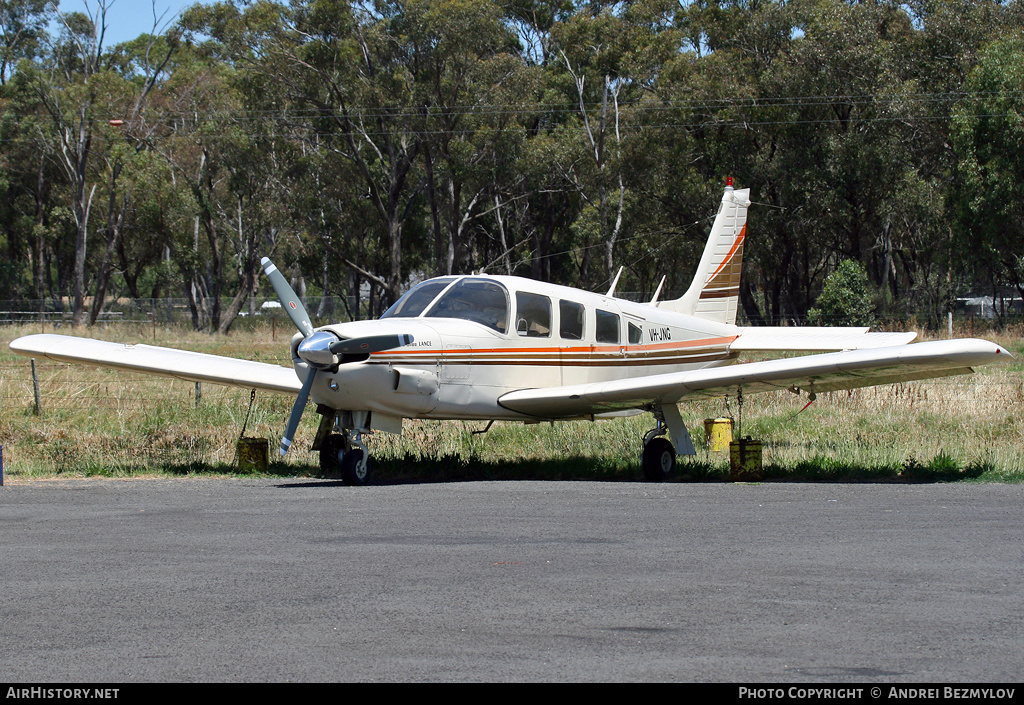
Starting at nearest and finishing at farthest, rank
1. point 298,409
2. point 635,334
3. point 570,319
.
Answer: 1. point 298,409
2. point 570,319
3. point 635,334

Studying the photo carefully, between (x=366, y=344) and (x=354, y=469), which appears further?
(x=354, y=469)

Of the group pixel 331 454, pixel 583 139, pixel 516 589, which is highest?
pixel 583 139

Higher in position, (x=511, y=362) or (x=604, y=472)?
(x=511, y=362)

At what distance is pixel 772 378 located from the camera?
12.8 metres

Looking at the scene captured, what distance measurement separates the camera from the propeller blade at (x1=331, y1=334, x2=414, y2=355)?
39.5 ft

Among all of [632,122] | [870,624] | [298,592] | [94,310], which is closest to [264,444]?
[298,592]

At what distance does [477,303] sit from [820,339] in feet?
17.3

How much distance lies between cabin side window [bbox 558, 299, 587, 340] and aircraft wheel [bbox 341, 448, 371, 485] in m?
3.20

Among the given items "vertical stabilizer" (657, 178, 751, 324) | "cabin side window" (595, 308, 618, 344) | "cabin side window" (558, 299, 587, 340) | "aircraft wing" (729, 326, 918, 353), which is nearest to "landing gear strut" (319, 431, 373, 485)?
"cabin side window" (558, 299, 587, 340)

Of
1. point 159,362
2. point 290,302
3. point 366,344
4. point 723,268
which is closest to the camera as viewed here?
point 366,344

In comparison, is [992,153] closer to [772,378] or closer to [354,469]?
[772,378]

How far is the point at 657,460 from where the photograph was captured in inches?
555

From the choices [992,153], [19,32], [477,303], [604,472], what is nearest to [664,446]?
[604,472]

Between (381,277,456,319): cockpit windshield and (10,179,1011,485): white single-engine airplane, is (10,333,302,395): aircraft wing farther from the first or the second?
(381,277,456,319): cockpit windshield
